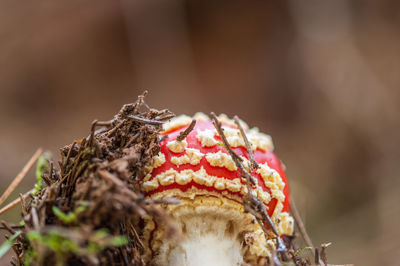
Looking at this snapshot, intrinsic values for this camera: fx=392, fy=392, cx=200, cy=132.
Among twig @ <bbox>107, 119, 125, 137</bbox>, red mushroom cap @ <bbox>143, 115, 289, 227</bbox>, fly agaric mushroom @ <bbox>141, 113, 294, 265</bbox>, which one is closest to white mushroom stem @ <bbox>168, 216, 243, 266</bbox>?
fly agaric mushroom @ <bbox>141, 113, 294, 265</bbox>

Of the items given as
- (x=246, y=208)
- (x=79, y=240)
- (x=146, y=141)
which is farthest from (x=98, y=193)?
(x=246, y=208)

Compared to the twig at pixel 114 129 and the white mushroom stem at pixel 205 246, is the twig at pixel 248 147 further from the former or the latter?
the twig at pixel 114 129

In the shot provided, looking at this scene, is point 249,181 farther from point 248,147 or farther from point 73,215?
point 73,215

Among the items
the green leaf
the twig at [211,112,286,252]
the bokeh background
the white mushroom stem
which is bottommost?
the green leaf

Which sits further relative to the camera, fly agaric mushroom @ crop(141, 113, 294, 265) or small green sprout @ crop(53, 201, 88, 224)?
fly agaric mushroom @ crop(141, 113, 294, 265)

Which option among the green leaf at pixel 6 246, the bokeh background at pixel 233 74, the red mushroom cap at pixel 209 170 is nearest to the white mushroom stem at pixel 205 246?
the red mushroom cap at pixel 209 170

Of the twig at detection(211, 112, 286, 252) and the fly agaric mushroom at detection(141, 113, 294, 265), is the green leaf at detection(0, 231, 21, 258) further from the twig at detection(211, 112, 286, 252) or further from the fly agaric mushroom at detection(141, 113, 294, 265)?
the twig at detection(211, 112, 286, 252)

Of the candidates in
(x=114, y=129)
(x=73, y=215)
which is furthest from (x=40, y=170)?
(x=73, y=215)

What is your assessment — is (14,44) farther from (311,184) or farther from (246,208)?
(246,208)
